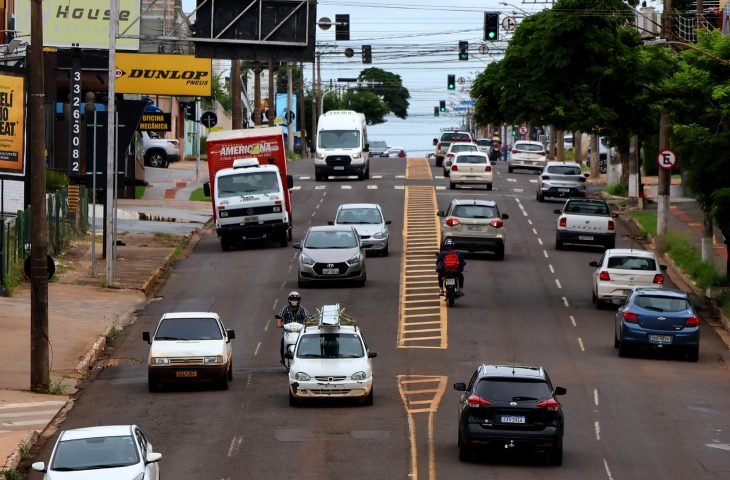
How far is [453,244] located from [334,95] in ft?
479

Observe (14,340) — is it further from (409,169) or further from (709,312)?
(409,169)

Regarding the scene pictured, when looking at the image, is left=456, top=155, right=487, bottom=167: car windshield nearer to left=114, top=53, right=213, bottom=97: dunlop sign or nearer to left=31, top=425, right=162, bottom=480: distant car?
left=114, top=53, right=213, bottom=97: dunlop sign

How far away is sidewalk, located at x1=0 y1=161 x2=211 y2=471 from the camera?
27.3 m

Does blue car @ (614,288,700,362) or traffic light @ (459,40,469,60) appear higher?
traffic light @ (459,40,469,60)

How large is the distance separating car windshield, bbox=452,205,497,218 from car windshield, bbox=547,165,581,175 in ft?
58.7

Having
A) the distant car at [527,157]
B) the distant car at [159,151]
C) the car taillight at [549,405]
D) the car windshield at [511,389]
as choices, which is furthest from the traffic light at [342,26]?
the car taillight at [549,405]

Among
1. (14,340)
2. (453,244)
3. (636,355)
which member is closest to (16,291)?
(14,340)

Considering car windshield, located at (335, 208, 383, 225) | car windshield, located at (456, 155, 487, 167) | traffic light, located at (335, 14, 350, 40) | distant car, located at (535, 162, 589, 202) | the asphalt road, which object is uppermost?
traffic light, located at (335, 14, 350, 40)

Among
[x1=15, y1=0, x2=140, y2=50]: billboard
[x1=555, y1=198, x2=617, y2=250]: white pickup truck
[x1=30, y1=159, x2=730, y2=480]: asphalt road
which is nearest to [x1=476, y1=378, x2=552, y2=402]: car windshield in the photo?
[x1=30, y1=159, x2=730, y2=480]: asphalt road

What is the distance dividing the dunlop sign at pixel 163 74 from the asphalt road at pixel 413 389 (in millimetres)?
23774

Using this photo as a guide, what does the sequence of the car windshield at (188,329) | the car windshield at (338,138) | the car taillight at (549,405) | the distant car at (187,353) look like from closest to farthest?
1. the car taillight at (549,405)
2. the distant car at (187,353)
3. the car windshield at (188,329)
4. the car windshield at (338,138)

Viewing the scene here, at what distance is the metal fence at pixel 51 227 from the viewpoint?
1636 inches

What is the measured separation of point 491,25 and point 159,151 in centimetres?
3455

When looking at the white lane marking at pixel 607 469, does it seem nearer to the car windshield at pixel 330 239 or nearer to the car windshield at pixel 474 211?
the car windshield at pixel 330 239
